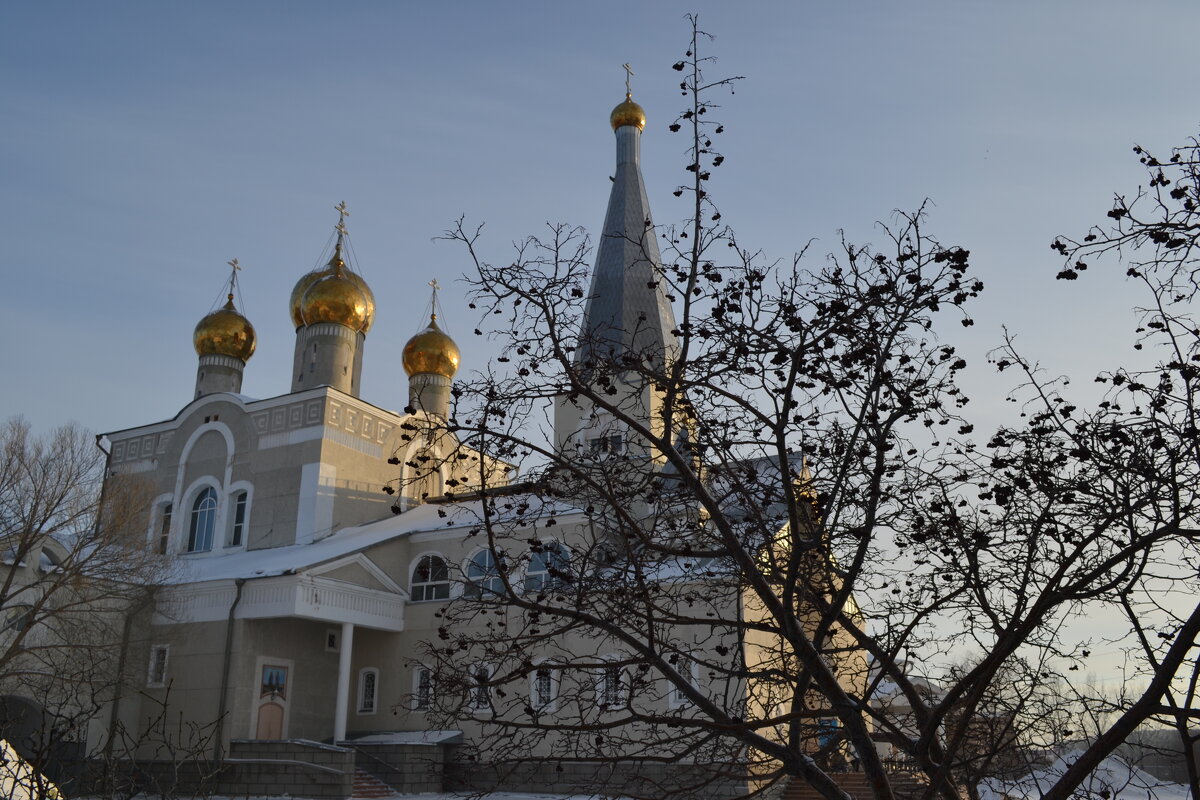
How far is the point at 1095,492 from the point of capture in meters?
4.52

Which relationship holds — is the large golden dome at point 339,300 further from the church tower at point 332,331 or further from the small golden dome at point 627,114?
the small golden dome at point 627,114

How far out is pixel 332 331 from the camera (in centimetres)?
2786

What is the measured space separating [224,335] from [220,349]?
41cm

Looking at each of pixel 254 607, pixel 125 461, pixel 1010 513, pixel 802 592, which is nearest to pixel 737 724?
pixel 802 592

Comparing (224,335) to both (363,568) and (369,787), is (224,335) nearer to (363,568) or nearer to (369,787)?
(363,568)

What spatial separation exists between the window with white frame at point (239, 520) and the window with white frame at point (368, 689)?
553cm

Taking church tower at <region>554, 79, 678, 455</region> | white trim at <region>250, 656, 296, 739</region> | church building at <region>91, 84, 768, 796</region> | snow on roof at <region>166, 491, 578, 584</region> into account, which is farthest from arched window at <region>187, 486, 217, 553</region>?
→ church tower at <region>554, 79, 678, 455</region>

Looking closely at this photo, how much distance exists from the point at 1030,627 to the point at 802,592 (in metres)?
1.14

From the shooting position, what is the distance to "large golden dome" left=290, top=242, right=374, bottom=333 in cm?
2781

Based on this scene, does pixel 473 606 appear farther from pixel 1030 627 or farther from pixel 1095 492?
pixel 1095 492

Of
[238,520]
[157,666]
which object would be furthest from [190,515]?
[157,666]

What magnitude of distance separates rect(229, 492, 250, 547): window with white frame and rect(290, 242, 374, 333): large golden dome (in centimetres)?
503

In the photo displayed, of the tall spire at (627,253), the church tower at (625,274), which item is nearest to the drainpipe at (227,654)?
the church tower at (625,274)

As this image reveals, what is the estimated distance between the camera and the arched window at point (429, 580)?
2222 centimetres
